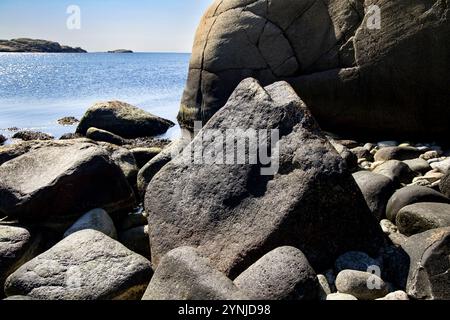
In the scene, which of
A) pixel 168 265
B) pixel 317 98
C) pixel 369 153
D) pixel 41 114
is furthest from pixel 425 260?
pixel 41 114

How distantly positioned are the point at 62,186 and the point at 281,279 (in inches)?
123

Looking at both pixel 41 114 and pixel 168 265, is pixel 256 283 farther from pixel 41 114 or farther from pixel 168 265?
pixel 41 114

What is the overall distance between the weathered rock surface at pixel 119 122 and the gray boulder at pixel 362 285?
33.9 ft

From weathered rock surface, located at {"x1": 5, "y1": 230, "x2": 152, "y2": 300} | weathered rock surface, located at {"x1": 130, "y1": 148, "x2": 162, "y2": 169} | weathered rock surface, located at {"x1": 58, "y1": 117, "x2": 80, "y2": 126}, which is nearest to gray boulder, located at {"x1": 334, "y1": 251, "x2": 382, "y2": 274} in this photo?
weathered rock surface, located at {"x1": 5, "y1": 230, "x2": 152, "y2": 300}

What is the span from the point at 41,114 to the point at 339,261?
55.0ft

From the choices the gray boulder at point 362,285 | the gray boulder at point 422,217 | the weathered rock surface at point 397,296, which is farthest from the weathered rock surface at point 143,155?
the weathered rock surface at point 397,296

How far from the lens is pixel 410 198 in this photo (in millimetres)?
5336

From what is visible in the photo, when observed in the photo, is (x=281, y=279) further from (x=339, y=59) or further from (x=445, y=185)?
(x=339, y=59)

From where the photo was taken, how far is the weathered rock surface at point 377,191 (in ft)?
18.1

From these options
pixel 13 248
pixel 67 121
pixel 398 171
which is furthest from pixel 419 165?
pixel 67 121

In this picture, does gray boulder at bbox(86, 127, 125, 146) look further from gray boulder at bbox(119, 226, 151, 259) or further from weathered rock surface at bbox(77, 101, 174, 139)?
gray boulder at bbox(119, 226, 151, 259)

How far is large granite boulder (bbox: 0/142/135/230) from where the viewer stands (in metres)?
5.76

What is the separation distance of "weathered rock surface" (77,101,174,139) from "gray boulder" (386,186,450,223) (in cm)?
932
